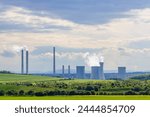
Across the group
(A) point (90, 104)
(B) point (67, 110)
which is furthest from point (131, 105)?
(B) point (67, 110)

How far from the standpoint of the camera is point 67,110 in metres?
33.8

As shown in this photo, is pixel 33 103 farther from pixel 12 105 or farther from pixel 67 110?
pixel 67 110

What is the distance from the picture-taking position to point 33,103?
120 ft

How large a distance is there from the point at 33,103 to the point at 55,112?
4069 millimetres

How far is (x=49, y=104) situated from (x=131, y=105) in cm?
710

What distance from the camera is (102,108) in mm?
34469

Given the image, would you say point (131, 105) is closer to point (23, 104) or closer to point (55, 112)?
point (55, 112)

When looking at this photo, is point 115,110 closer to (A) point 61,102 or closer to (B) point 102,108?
(B) point 102,108

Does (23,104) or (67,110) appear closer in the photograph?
(67,110)

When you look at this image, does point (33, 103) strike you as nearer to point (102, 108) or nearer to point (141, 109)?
point (102, 108)

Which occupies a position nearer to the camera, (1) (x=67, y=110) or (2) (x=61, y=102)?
(1) (x=67, y=110)

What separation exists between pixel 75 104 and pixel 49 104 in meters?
2.30

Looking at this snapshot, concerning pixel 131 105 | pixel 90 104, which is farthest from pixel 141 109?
pixel 90 104

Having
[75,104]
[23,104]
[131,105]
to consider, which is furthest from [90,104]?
[23,104]
